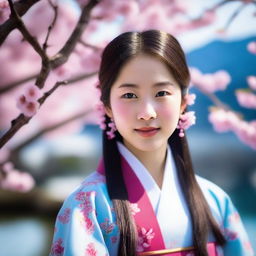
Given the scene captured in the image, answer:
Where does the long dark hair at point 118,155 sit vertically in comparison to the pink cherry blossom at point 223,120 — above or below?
below

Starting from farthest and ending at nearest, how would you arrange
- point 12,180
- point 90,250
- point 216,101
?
point 12,180
point 216,101
point 90,250

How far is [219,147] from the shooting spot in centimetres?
377

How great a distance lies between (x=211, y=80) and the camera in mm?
3510

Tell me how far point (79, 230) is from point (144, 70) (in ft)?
1.89

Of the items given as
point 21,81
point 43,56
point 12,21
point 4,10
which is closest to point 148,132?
point 43,56

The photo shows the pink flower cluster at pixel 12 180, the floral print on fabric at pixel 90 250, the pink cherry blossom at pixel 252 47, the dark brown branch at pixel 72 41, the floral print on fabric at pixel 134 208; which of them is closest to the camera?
the floral print on fabric at pixel 90 250

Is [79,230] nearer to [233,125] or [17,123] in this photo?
[17,123]

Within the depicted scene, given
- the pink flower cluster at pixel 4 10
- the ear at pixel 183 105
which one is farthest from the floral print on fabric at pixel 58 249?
the pink flower cluster at pixel 4 10

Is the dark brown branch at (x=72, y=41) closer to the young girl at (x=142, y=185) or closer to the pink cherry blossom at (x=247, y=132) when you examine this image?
the young girl at (x=142, y=185)

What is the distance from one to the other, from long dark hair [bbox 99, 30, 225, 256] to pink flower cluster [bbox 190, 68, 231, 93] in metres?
1.90

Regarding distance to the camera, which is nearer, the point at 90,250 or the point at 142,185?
the point at 90,250

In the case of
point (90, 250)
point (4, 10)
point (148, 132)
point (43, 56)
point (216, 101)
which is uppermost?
Result: point (216, 101)

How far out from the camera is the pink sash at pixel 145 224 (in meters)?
1.46

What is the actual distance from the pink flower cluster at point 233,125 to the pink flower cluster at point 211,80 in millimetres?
262
